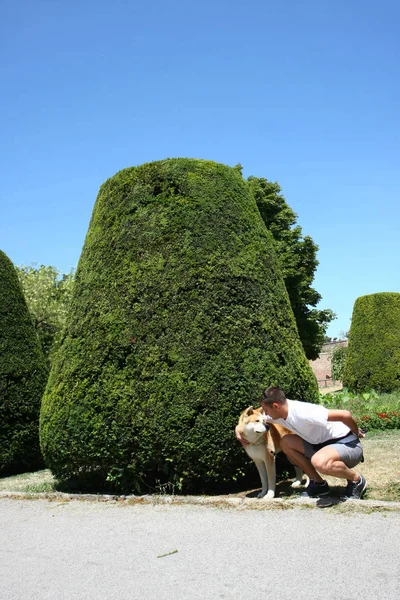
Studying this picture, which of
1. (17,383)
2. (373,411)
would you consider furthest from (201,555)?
(373,411)

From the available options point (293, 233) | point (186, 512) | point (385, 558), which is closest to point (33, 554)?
point (186, 512)

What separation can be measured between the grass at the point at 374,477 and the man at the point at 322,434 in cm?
35

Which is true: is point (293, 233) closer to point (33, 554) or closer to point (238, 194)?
point (238, 194)

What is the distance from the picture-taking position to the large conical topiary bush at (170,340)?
19.0ft

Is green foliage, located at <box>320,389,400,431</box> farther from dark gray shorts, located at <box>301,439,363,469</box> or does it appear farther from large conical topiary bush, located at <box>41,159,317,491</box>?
dark gray shorts, located at <box>301,439,363,469</box>

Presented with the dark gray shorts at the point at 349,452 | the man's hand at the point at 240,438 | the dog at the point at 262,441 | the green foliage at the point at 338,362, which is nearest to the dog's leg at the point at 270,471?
the dog at the point at 262,441

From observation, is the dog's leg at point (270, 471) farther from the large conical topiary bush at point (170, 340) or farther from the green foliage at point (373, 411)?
the green foliage at point (373, 411)

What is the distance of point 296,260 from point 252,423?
24325 mm

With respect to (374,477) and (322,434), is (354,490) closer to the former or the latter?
(322,434)

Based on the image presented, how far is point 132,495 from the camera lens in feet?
19.6

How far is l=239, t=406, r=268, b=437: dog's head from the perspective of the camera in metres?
5.31

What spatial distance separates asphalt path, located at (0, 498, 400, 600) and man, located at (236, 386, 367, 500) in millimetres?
425

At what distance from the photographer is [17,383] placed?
8.44m

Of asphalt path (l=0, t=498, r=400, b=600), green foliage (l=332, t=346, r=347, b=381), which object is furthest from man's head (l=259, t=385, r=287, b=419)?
green foliage (l=332, t=346, r=347, b=381)
